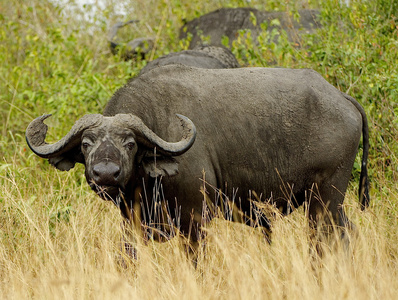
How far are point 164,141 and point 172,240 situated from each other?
0.71m

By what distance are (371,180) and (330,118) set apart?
1475 mm

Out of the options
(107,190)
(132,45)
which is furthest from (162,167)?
(132,45)

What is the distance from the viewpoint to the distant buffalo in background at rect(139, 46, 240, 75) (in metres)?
7.34

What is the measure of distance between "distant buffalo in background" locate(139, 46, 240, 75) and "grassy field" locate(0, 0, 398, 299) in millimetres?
283

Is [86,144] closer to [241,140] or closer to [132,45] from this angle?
[241,140]

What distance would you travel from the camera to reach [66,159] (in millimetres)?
4395

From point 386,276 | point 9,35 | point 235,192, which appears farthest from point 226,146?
point 9,35

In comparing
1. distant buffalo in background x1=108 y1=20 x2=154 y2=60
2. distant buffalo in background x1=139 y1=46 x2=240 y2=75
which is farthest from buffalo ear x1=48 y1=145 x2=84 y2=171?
distant buffalo in background x1=108 y1=20 x2=154 y2=60

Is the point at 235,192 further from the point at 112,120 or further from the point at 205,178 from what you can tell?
the point at 112,120

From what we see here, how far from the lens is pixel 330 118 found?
4.92 m

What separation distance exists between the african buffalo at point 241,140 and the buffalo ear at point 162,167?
0.05 ft

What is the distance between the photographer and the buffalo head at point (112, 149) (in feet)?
13.0

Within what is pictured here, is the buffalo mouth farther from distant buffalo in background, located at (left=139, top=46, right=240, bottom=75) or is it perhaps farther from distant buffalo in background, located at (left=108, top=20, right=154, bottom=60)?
distant buffalo in background, located at (left=108, top=20, right=154, bottom=60)

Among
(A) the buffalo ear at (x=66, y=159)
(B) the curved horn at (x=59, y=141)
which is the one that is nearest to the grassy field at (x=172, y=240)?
(A) the buffalo ear at (x=66, y=159)
